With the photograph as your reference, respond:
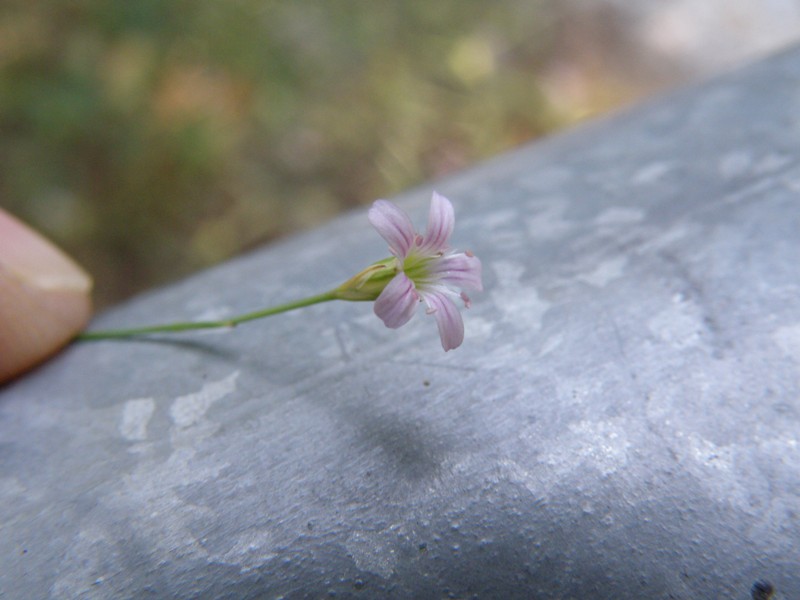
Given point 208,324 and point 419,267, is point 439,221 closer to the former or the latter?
point 419,267

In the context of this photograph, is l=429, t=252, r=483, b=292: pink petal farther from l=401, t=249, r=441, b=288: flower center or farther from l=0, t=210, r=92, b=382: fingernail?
l=0, t=210, r=92, b=382: fingernail

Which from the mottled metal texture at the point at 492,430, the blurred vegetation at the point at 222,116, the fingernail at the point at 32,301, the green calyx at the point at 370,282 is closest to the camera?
the mottled metal texture at the point at 492,430

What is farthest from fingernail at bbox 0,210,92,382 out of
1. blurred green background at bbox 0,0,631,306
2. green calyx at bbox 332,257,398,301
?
blurred green background at bbox 0,0,631,306

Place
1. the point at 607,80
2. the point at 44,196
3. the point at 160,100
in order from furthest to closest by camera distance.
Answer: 1. the point at 607,80
2. the point at 160,100
3. the point at 44,196

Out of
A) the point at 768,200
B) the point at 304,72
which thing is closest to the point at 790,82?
the point at 768,200

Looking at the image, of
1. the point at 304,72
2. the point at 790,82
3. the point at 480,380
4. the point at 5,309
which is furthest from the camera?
the point at 304,72

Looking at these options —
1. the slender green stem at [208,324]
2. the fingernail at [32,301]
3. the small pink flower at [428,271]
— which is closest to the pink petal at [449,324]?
the small pink flower at [428,271]

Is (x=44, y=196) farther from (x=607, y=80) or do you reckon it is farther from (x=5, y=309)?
(x=607, y=80)

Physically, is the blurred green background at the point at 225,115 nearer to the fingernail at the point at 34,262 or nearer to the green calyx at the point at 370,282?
the fingernail at the point at 34,262
